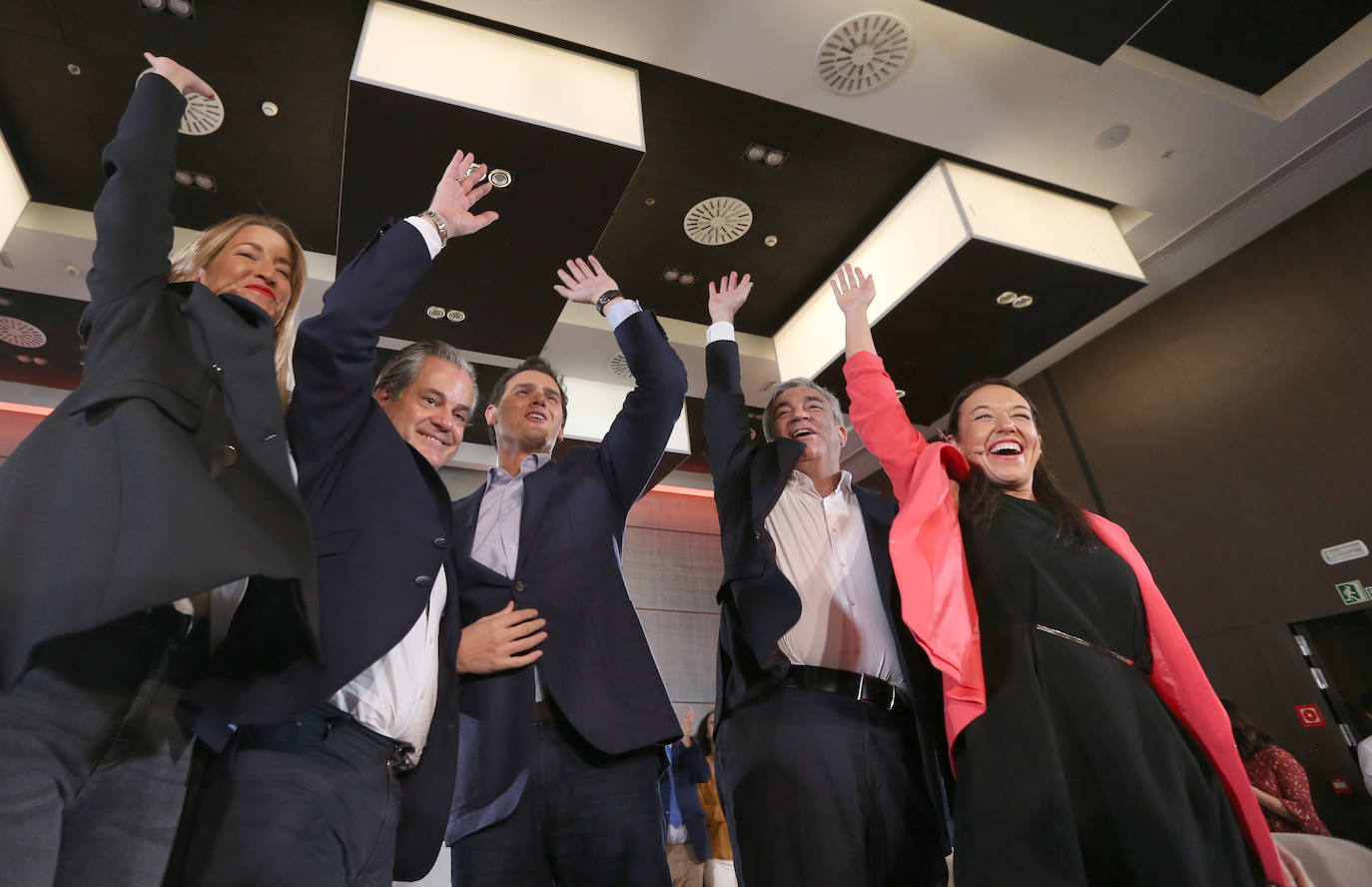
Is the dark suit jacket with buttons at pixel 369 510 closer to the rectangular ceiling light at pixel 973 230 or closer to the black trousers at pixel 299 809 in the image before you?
the black trousers at pixel 299 809

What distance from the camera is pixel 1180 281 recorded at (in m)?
5.18

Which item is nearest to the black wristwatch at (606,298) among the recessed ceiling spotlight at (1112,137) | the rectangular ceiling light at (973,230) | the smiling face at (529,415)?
the smiling face at (529,415)

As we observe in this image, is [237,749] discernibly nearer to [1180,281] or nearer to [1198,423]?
[1198,423]

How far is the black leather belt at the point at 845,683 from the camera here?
5.20 ft

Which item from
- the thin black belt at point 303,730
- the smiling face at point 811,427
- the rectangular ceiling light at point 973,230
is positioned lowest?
the thin black belt at point 303,730

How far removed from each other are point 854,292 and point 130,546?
1879 millimetres

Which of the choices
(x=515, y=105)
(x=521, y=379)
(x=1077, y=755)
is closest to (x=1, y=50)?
(x=515, y=105)

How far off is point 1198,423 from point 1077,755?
4674 mm

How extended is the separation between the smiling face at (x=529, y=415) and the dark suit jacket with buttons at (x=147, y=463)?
95cm

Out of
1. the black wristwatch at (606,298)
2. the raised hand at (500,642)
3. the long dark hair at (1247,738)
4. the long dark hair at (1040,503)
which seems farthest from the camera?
the long dark hair at (1247,738)

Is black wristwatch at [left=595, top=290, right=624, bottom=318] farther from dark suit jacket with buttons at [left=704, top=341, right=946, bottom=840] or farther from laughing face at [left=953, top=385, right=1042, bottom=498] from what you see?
laughing face at [left=953, top=385, right=1042, bottom=498]

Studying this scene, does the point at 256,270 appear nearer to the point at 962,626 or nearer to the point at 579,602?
the point at 579,602

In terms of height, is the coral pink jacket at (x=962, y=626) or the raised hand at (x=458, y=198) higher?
the raised hand at (x=458, y=198)

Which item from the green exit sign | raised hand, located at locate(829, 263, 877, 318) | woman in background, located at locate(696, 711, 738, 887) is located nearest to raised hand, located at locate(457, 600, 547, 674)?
raised hand, located at locate(829, 263, 877, 318)
